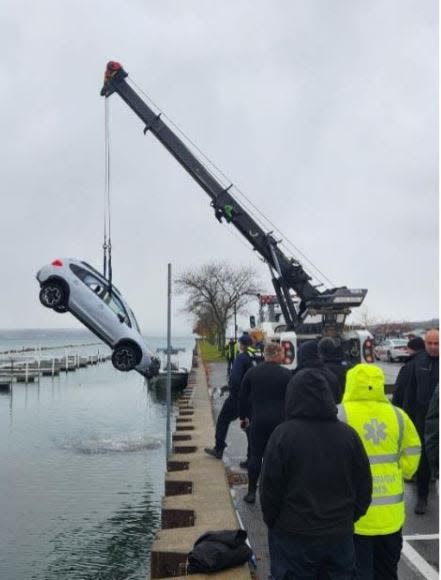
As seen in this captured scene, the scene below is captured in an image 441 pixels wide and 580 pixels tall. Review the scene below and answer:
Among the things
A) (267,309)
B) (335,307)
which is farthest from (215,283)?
(335,307)

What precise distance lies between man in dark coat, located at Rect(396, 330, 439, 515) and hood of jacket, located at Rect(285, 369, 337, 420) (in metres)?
3.39

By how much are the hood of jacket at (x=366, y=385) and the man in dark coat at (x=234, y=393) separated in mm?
4148

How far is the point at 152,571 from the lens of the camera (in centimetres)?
528

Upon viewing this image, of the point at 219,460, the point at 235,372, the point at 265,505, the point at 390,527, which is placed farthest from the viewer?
the point at 219,460

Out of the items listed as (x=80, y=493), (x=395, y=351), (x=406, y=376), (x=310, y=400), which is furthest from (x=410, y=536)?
(x=395, y=351)

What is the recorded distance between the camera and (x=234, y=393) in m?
8.37

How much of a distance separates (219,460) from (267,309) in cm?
1220

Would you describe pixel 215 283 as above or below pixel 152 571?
above

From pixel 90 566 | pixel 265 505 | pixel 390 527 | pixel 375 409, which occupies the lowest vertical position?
pixel 90 566

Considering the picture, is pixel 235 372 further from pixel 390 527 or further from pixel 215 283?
pixel 215 283

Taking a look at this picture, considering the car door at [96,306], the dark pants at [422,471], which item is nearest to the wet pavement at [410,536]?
the dark pants at [422,471]

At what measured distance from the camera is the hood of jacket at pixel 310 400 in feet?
11.4

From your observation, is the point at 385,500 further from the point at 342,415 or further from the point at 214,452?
the point at 214,452

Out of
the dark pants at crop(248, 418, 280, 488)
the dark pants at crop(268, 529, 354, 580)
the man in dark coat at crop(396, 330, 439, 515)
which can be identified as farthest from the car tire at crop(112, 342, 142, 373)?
the dark pants at crop(268, 529, 354, 580)
